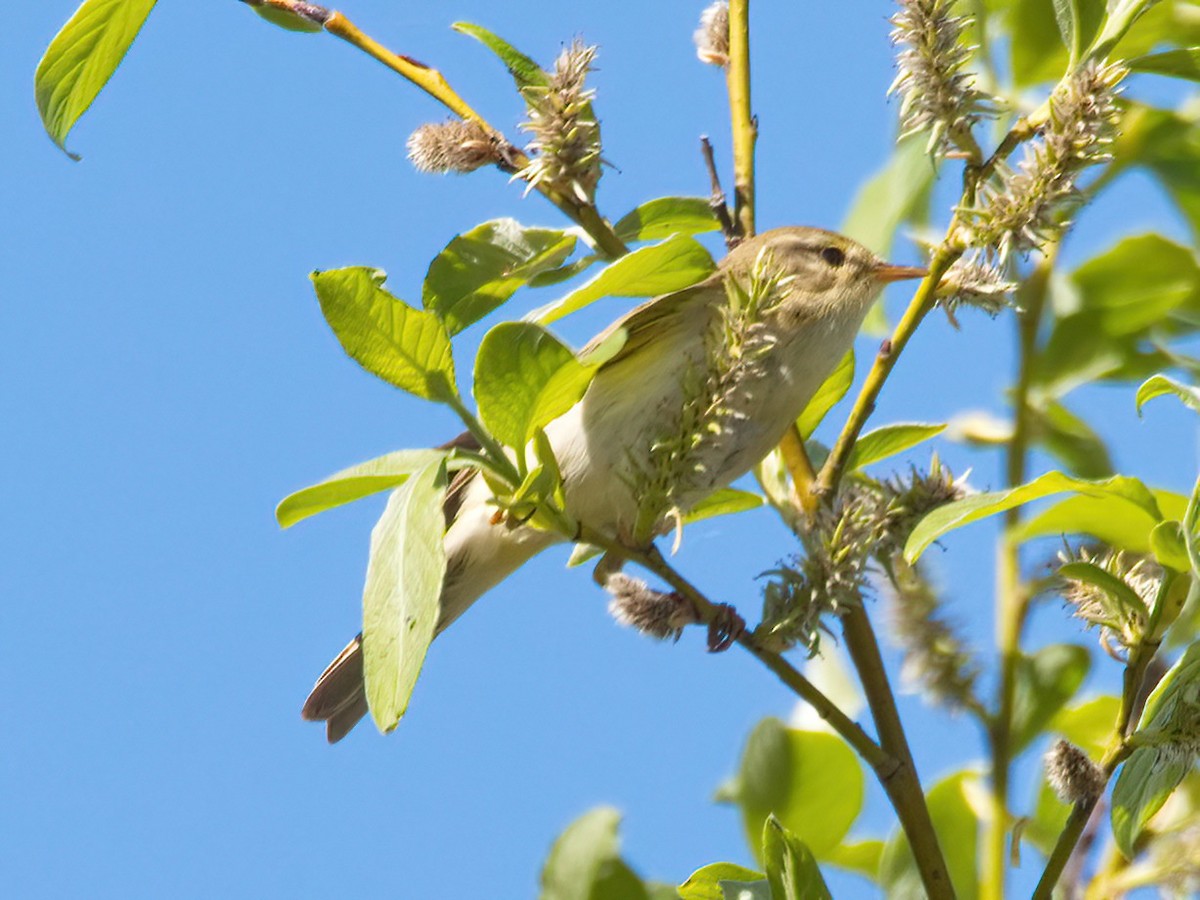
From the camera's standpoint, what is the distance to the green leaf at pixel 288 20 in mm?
1928

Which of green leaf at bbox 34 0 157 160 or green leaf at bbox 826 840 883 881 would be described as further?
green leaf at bbox 826 840 883 881

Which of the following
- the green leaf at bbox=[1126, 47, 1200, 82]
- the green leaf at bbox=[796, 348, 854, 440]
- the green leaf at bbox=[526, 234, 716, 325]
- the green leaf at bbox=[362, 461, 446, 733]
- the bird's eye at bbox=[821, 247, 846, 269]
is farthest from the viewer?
the bird's eye at bbox=[821, 247, 846, 269]

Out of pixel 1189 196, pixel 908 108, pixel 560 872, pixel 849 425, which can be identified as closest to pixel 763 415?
pixel 849 425

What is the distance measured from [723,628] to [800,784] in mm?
330

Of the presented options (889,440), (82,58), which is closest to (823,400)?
(889,440)

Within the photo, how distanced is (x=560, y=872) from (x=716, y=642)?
0.34 metres

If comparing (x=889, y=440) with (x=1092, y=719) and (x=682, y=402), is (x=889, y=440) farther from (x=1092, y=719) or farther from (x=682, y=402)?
(x=1092, y=719)

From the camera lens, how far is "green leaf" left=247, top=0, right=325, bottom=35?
6.32 feet

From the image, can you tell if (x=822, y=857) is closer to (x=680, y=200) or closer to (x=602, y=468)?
(x=602, y=468)

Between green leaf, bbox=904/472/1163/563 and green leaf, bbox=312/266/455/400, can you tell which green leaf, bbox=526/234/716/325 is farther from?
green leaf, bbox=904/472/1163/563

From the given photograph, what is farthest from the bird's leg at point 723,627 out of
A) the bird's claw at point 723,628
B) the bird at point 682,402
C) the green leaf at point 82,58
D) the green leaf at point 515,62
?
the green leaf at point 82,58

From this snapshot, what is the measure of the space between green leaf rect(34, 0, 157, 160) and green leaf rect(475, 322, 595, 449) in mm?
724

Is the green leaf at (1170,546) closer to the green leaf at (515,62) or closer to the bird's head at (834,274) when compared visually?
the green leaf at (515,62)

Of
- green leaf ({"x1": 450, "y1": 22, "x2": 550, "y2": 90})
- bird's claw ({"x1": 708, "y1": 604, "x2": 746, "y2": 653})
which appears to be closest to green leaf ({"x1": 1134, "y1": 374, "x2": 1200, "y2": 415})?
bird's claw ({"x1": 708, "y1": 604, "x2": 746, "y2": 653})
